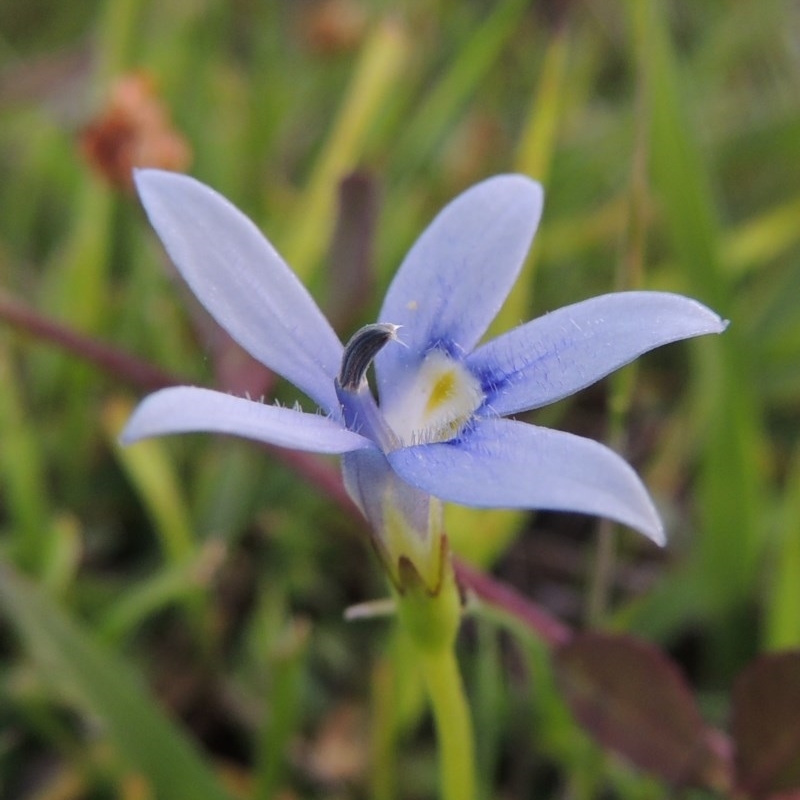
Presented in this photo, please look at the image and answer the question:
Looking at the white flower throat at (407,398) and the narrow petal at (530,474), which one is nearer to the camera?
the narrow petal at (530,474)

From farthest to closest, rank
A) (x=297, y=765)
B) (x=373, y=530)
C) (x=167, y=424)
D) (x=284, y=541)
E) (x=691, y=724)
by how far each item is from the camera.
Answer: (x=284, y=541) → (x=297, y=765) → (x=691, y=724) → (x=373, y=530) → (x=167, y=424)

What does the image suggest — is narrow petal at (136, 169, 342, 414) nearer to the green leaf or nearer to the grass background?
the grass background

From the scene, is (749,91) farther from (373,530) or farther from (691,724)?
(373,530)

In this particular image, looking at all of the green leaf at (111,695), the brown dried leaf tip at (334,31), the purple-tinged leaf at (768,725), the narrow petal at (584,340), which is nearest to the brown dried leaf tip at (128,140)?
the green leaf at (111,695)

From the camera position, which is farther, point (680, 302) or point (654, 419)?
point (654, 419)

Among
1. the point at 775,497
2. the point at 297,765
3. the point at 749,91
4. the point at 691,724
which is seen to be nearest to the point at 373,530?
the point at 691,724

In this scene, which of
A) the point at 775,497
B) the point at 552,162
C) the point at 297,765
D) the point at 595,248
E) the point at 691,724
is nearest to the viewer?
the point at 691,724

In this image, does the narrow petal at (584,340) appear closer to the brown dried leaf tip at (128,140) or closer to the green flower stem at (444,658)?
the green flower stem at (444,658)
